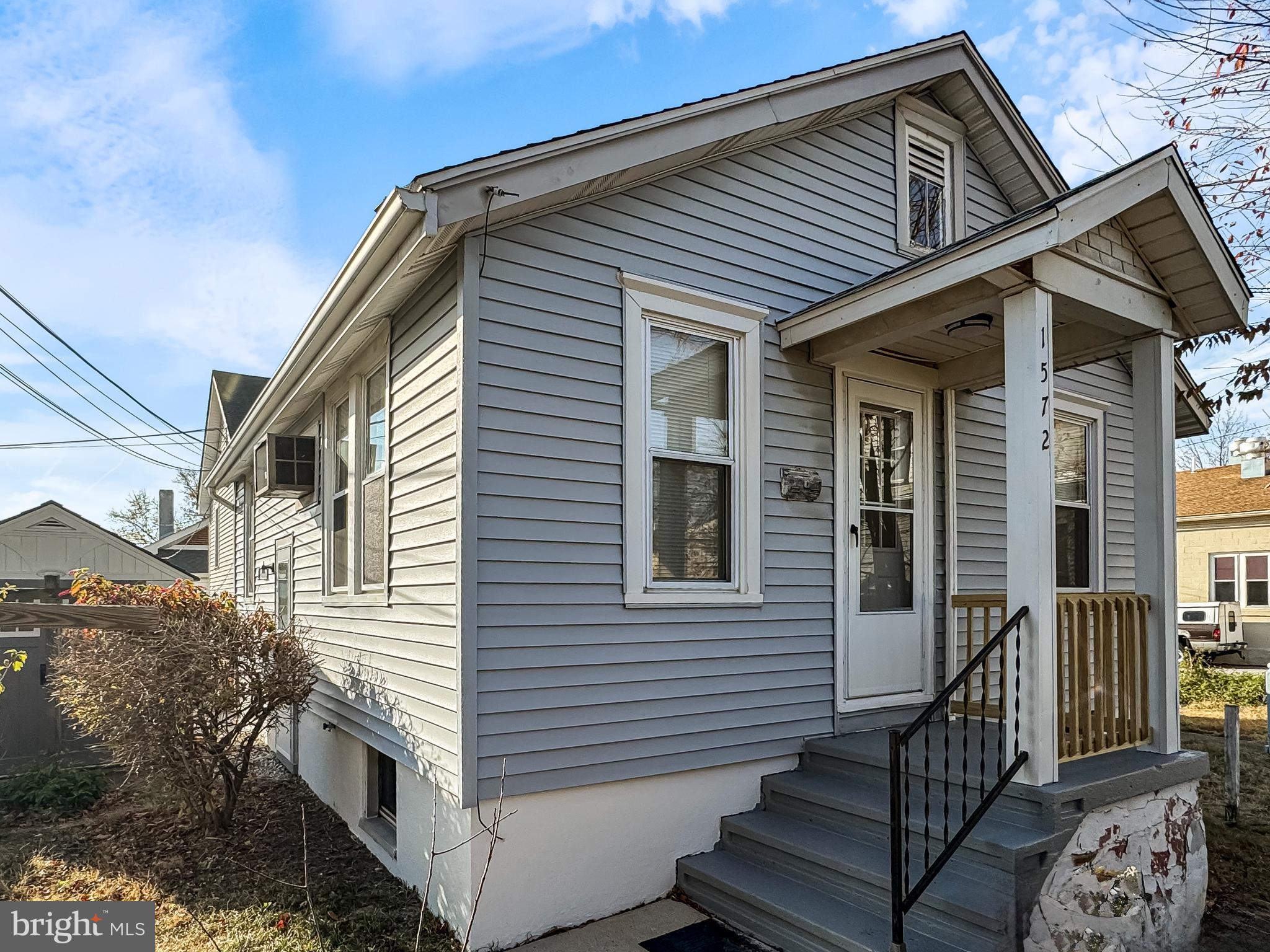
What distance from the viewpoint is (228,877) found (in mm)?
4703

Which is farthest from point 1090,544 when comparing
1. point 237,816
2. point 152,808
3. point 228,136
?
point 228,136

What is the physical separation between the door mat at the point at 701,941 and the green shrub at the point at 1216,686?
9639 millimetres

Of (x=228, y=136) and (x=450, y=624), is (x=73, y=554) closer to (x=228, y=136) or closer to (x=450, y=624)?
(x=228, y=136)

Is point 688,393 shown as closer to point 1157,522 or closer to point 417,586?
point 417,586

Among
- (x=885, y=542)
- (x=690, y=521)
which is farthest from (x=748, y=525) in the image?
(x=885, y=542)

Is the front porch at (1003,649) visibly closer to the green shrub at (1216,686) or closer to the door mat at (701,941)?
the door mat at (701,941)

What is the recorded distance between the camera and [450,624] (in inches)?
149

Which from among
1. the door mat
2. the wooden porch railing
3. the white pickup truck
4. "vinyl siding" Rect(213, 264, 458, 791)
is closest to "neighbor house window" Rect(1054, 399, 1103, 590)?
the wooden porch railing

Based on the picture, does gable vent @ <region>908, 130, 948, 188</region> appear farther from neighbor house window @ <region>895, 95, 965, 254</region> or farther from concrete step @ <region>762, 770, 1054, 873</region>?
concrete step @ <region>762, 770, 1054, 873</region>

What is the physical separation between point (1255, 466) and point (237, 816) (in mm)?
19665

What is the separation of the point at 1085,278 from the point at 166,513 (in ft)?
112

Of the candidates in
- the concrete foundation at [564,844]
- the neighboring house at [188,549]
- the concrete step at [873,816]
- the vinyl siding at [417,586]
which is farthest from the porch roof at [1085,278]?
the neighboring house at [188,549]

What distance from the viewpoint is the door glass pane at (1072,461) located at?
638 cm

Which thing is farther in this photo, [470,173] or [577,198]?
[577,198]
